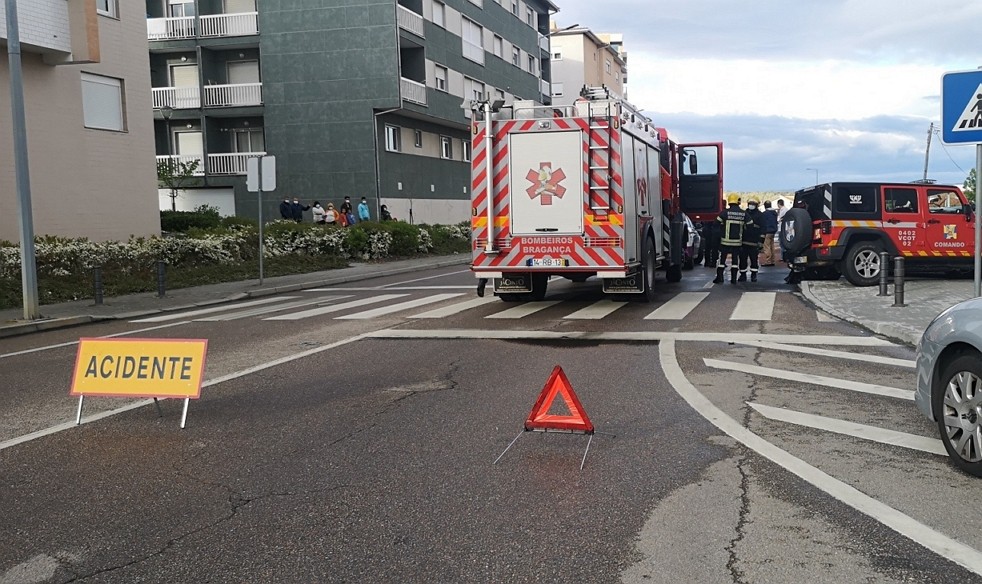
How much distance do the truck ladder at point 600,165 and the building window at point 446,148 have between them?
3191cm

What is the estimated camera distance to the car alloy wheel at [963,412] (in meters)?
4.83

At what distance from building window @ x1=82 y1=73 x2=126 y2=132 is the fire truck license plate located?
47.2 ft

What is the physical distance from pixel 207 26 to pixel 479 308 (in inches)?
1149

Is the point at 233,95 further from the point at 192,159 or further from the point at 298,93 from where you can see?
the point at 192,159

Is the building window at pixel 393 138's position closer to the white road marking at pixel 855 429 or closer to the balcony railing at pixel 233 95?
the balcony railing at pixel 233 95

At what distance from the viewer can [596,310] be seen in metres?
13.8

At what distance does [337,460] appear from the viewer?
5531 millimetres

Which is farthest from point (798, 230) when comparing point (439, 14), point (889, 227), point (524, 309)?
point (439, 14)

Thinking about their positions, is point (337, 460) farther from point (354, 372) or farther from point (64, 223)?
point (64, 223)

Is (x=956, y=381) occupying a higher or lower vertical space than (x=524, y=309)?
higher

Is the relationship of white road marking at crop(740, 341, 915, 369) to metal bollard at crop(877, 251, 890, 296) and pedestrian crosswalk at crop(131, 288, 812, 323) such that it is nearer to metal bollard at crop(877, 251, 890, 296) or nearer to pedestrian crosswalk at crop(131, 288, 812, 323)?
pedestrian crosswalk at crop(131, 288, 812, 323)

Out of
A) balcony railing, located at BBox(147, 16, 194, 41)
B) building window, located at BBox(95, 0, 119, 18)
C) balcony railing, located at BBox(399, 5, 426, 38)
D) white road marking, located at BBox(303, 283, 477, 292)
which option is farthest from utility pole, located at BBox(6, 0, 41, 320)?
balcony railing, located at BBox(147, 16, 194, 41)

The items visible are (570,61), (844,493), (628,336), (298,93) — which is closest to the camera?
(844,493)

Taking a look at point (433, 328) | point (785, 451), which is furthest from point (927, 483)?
point (433, 328)
